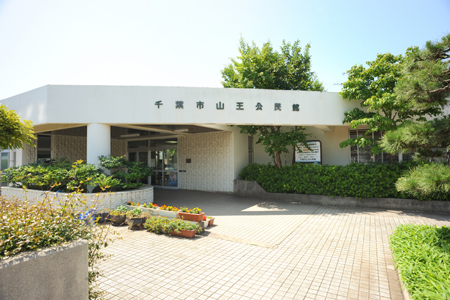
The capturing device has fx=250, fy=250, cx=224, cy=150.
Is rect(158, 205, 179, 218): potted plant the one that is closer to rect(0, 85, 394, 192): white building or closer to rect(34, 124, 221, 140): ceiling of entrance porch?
rect(0, 85, 394, 192): white building

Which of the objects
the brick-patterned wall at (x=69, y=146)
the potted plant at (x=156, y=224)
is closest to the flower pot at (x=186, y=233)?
the potted plant at (x=156, y=224)

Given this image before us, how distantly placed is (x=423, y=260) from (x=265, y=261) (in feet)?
8.12

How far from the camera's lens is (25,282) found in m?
2.21

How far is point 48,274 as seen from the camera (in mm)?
2379

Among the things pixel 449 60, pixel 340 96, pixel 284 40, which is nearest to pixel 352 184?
pixel 340 96

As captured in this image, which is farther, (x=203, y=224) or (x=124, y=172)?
(x=124, y=172)

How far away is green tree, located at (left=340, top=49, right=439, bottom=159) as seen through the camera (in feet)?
29.0

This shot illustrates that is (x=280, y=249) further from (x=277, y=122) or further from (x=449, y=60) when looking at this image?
(x=277, y=122)

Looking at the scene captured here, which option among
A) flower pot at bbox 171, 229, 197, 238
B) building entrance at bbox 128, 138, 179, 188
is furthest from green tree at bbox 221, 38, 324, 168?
flower pot at bbox 171, 229, 197, 238

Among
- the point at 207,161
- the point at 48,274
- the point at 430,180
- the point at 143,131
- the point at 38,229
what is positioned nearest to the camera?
the point at 48,274

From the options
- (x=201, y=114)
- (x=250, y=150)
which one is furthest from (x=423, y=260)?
(x=250, y=150)

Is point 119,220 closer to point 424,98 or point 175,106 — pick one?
point 175,106

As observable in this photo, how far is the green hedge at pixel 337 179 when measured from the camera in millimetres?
8969

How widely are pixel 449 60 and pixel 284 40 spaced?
1045 centimetres
